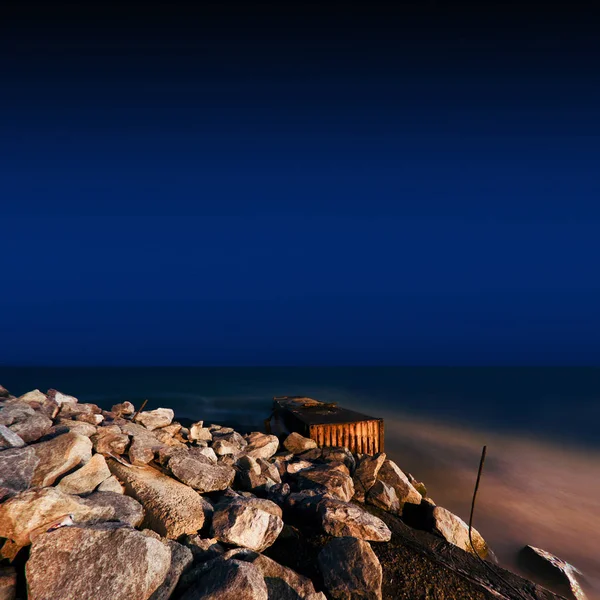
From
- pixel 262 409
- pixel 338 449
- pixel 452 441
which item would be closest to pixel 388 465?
pixel 338 449

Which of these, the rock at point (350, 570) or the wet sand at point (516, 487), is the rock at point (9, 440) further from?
the wet sand at point (516, 487)

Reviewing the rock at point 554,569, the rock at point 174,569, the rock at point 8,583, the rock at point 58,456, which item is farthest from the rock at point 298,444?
the rock at point 8,583

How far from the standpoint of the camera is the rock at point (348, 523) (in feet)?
25.2

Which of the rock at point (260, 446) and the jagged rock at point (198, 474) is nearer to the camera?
the jagged rock at point (198, 474)


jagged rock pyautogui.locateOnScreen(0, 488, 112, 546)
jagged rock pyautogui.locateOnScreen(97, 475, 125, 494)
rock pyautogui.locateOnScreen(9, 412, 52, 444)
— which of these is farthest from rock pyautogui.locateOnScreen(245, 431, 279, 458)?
jagged rock pyautogui.locateOnScreen(0, 488, 112, 546)

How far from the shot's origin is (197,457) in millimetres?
9344

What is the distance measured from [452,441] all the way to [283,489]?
20.3 meters

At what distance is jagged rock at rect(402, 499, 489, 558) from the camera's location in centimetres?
997

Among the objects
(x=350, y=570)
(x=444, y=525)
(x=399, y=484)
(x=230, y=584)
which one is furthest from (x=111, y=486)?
(x=444, y=525)

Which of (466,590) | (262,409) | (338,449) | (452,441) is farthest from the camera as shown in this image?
(262,409)

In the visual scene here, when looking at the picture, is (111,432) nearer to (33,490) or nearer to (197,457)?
(197,457)

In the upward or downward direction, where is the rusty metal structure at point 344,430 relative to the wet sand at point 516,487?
upward

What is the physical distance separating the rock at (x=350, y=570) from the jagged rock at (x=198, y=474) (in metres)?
2.89

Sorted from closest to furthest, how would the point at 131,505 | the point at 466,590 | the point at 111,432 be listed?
the point at 131,505, the point at 466,590, the point at 111,432
